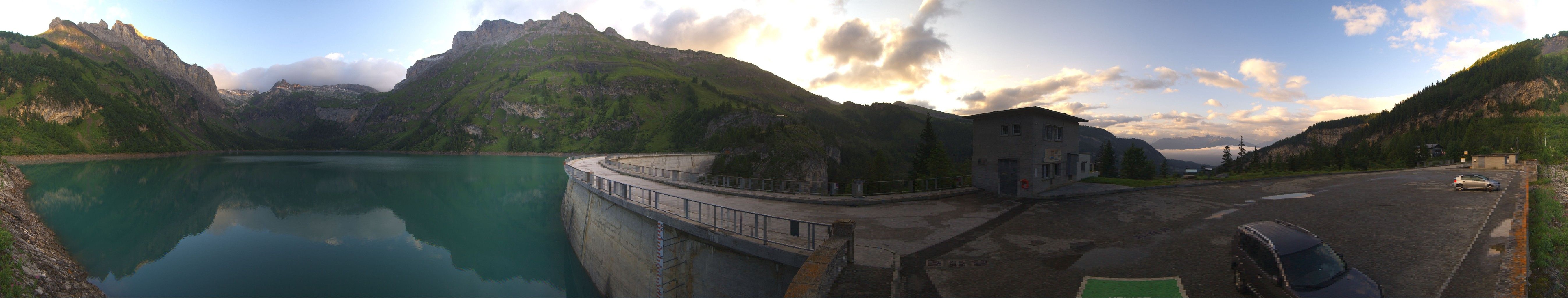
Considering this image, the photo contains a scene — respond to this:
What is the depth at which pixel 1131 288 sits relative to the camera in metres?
9.96

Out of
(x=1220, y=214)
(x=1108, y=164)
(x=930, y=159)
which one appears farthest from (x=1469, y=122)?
(x=1220, y=214)

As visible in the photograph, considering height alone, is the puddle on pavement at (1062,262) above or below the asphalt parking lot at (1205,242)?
below

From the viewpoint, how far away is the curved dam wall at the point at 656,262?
13.6 m

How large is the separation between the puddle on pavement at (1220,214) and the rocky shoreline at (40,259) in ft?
136

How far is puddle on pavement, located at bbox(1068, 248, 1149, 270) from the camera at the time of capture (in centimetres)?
1164

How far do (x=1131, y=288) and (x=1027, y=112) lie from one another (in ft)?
60.6

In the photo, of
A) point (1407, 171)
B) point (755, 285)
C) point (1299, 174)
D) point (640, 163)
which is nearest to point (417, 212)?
point (640, 163)

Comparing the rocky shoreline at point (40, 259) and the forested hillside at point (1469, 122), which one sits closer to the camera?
the rocky shoreline at point (40, 259)

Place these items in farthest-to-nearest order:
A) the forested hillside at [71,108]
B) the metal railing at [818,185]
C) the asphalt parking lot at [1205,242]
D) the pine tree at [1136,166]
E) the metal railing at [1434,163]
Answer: the forested hillside at [71,108], the pine tree at [1136,166], the metal railing at [1434,163], the metal railing at [818,185], the asphalt parking lot at [1205,242]

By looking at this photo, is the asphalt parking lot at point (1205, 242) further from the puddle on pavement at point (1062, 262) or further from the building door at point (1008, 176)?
the building door at point (1008, 176)

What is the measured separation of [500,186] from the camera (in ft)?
236

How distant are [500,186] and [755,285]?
71992 millimetres

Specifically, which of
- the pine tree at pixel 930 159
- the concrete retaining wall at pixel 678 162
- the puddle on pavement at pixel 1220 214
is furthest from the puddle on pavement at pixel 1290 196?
the concrete retaining wall at pixel 678 162

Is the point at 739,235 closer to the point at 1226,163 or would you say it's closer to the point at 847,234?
the point at 847,234
